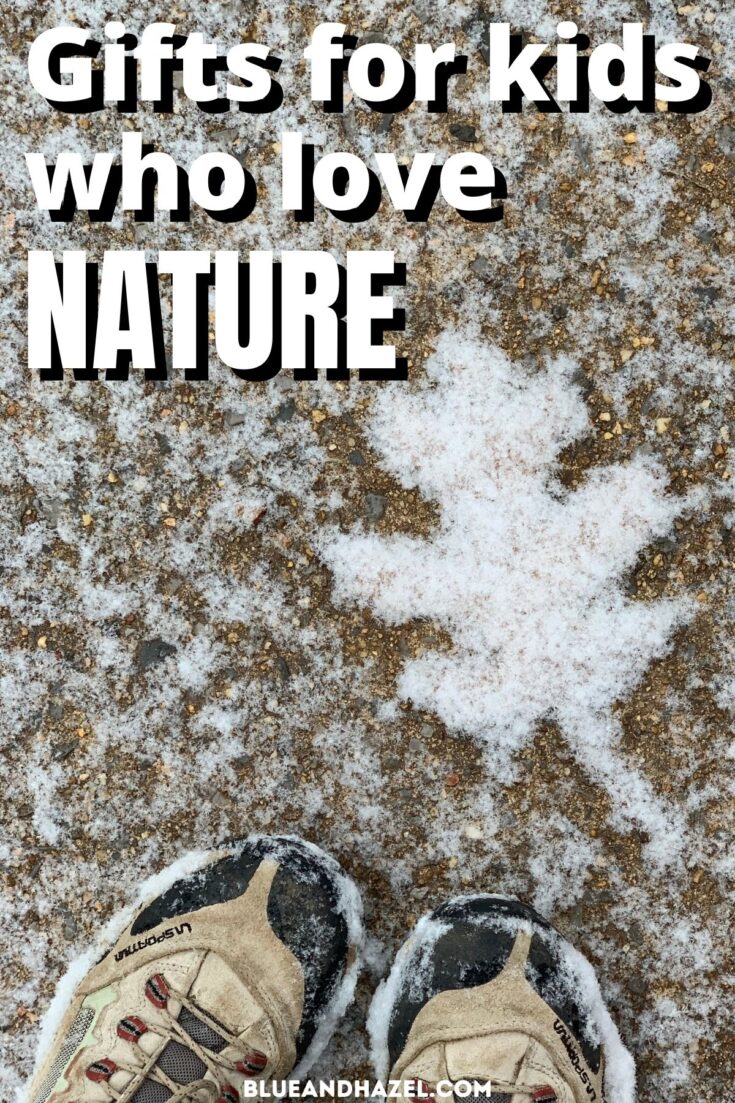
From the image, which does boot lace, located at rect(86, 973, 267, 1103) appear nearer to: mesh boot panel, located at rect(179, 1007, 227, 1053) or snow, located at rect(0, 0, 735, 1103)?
mesh boot panel, located at rect(179, 1007, 227, 1053)

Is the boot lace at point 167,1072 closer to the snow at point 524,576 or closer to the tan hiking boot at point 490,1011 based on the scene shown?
the tan hiking boot at point 490,1011

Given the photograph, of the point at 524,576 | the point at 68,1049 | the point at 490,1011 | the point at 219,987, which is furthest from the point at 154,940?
the point at 524,576

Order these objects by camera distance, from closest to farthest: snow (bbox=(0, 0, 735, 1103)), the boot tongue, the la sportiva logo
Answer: the boot tongue
the la sportiva logo
snow (bbox=(0, 0, 735, 1103))

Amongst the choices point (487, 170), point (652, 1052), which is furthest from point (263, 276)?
point (652, 1052)

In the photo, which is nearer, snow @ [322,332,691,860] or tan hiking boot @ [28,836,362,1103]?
tan hiking boot @ [28,836,362,1103]

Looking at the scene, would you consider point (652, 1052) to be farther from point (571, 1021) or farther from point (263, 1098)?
point (263, 1098)

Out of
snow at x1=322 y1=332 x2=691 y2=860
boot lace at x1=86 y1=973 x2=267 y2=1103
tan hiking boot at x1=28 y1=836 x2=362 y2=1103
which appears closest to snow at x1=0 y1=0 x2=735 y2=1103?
snow at x1=322 y1=332 x2=691 y2=860
